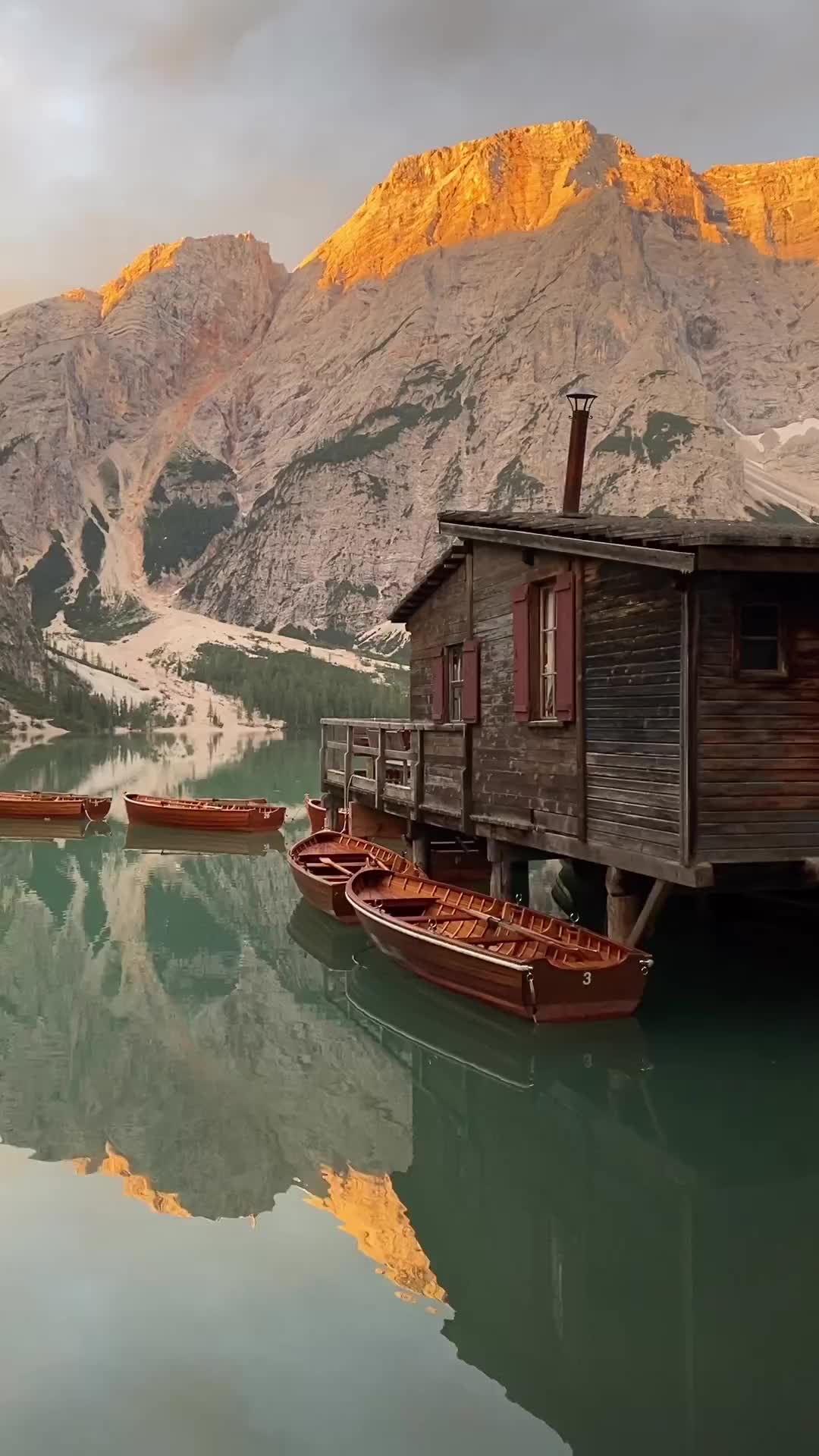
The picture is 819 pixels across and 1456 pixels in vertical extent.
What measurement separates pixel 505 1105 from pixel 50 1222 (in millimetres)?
5291

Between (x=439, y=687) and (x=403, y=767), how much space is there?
2.50 m

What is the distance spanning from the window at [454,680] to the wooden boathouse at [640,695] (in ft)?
5.49

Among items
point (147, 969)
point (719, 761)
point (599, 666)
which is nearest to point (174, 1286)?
point (719, 761)

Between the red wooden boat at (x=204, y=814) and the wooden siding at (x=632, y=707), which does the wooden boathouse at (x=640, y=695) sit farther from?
the red wooden boat at (x=204, y=814)

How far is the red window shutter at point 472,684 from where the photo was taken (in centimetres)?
2097

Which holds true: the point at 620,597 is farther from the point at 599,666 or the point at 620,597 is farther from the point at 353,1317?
the point at 353,1317

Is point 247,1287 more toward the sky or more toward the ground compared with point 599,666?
more toward the ground

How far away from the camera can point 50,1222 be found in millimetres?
10578

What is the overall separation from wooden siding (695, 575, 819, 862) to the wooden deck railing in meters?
7.72

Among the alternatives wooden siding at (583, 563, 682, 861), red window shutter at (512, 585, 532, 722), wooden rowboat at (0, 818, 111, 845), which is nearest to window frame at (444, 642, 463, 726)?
red window shutter at (512, 585, 532, 722)

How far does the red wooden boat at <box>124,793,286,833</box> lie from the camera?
3997 cm

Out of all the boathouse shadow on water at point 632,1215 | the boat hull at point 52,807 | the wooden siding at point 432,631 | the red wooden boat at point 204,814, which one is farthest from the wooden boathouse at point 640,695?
the boat hull at point 52,807

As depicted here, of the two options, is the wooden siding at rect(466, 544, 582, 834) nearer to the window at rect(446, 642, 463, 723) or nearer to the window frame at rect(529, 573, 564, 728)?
the window frame at rect(529, 573, 564, 728)

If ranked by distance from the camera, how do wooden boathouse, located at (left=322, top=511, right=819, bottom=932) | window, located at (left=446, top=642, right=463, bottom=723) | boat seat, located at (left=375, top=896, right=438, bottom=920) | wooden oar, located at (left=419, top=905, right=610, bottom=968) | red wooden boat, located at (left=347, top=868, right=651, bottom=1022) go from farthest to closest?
window, located at (left=446, top=642, right=463, bottom=723), boat seat, located at (left=375, top=896, right=438, bottom=920), wooden oar, located at (left=419, top=905, right=610, bottom=968), red wooden boat, located at (left=347, top=868, right=651, bottom=1022), wooden boathouse, located at (left=322, top=511, right=819, bottom=932)
